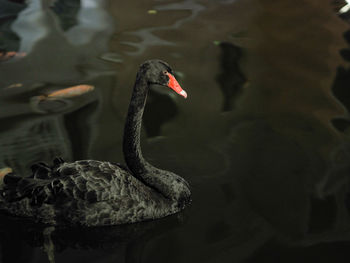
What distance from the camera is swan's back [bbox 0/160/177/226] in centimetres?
274

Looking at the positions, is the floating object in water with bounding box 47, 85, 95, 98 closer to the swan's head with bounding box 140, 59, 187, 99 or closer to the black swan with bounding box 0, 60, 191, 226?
the black swan with bounding box 0, 60, 191, 226

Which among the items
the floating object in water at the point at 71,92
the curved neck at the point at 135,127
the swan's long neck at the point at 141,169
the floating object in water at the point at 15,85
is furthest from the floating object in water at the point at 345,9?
the curved neck at the point at 135,127

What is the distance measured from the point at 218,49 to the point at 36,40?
1.90 meters

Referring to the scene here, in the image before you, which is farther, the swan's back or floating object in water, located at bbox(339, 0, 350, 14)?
floating object in water, located at bbox(339, 0, 350, 14)

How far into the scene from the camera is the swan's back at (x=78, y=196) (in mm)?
2740

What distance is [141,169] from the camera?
9.92 feet

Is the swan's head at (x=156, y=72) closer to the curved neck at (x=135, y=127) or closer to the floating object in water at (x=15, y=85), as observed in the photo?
the curved neck at (x=135, y=127)

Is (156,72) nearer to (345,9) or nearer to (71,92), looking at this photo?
(71,92)

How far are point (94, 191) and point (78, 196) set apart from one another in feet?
0.27

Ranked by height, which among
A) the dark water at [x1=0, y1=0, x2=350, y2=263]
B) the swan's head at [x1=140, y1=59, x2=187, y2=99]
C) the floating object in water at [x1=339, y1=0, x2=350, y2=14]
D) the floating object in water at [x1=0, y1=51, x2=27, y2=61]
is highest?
the swan's head at [x1=140, y1=59, x2=187, y2=99]

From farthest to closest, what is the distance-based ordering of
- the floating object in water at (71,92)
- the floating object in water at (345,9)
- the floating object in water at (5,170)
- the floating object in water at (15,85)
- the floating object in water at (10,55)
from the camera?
the floating object in water at (345,9)
the floating object in water at (10,55)
the floating object in water at (15,85)
the floating object in water at (71,92)
the floating object in water at (5,170)

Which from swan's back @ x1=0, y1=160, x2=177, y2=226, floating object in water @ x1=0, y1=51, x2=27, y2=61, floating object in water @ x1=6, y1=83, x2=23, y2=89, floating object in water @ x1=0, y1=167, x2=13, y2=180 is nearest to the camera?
swan's back @ x1=0, y1=160, x2=177, y2=226

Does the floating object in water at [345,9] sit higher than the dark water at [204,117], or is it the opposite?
the floating object in water at [345,9]

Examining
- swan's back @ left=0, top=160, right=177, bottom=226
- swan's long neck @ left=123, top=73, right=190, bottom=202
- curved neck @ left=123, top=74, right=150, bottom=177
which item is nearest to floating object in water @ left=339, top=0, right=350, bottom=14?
swan's long neck @ left=123, top=73, right=190, bottom=202
